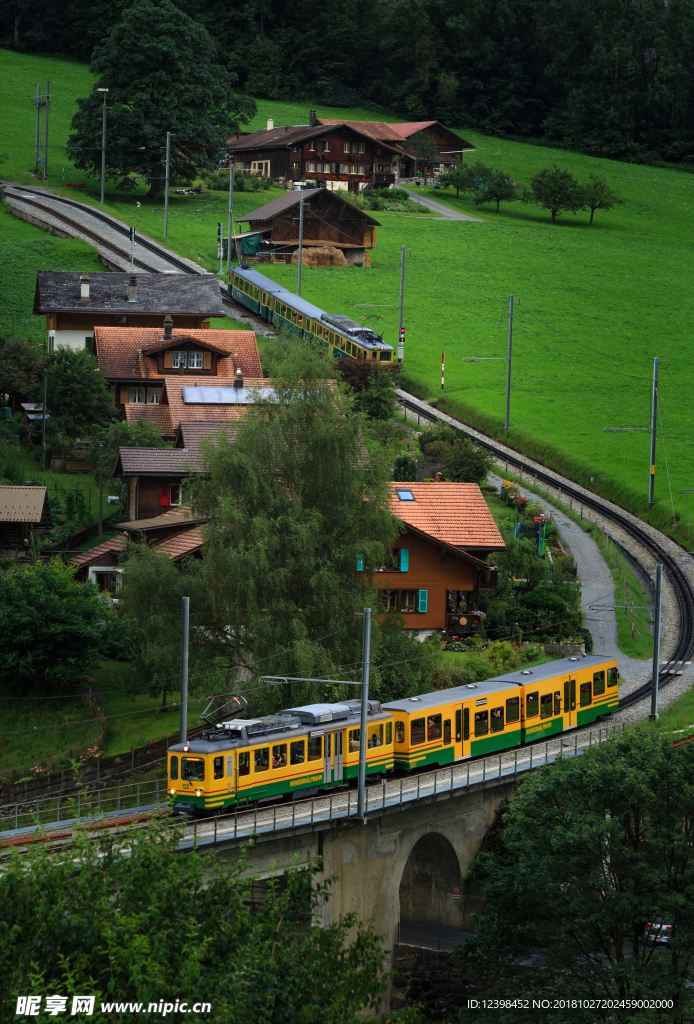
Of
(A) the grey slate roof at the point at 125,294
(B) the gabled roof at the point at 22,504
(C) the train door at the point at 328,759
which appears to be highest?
(A) the grey slate roof at the point at 125,294

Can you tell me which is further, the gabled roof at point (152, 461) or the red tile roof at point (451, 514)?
the gabled roof at point (152, 461)

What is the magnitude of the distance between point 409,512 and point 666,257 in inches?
3272

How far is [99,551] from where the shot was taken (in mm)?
54875

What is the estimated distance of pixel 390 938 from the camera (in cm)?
3581

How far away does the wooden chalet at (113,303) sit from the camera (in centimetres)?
8519

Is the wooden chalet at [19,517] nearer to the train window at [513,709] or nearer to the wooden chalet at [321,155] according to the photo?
the train window at [513,709]

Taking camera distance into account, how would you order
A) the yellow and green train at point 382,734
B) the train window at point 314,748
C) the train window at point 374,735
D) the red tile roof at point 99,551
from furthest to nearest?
1. the red tile roof at point 99,551
2. the train window at point 374,735
3. the train window at point 314,748
4. the yellow and green train at point 382,734

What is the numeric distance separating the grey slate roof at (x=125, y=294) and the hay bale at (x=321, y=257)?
21.4 meters

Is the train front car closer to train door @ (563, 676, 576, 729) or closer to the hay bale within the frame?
train door @ (563, 676, 576, 729)

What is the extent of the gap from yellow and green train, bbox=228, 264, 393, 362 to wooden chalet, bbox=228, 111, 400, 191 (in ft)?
136

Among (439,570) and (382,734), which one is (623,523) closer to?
(439,570)

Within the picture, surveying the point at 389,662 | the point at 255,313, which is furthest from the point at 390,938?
the point at 255,313

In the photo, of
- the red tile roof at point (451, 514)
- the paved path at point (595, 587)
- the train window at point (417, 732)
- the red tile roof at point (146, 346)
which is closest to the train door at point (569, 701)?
the train window at point (417, 732)

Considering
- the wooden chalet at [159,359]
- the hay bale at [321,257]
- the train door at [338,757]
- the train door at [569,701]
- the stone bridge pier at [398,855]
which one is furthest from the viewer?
the hay bale at [321,257]
